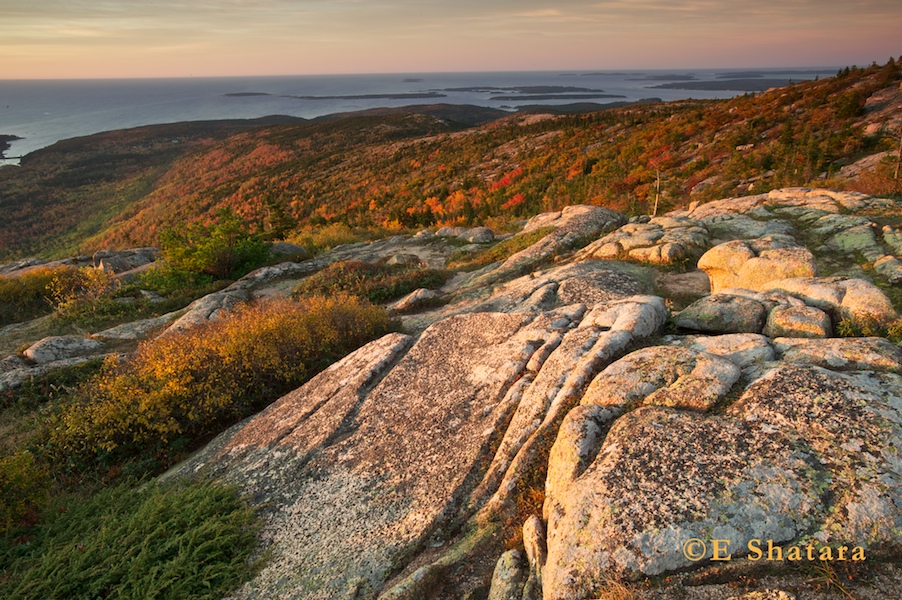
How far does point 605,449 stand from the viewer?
205 inches

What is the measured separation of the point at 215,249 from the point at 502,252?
595 inches

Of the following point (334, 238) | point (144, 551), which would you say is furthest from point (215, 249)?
point (144, 551)

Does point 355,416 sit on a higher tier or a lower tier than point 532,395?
lower

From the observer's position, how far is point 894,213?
12898mm

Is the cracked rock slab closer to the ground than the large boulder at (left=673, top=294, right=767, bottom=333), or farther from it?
closer to the ground

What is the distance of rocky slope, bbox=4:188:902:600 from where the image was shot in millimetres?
4094

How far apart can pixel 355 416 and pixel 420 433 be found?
1.54 m

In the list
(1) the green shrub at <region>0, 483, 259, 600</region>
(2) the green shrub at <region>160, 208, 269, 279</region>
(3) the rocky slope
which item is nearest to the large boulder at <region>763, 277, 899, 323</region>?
(3) the rocky slope

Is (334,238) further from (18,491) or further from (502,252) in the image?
(18,491)

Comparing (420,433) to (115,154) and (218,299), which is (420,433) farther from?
(115,154)

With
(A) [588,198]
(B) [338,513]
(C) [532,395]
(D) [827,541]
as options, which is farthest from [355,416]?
(A) [588,198]

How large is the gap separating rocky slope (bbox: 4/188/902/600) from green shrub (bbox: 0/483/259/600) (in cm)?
50
